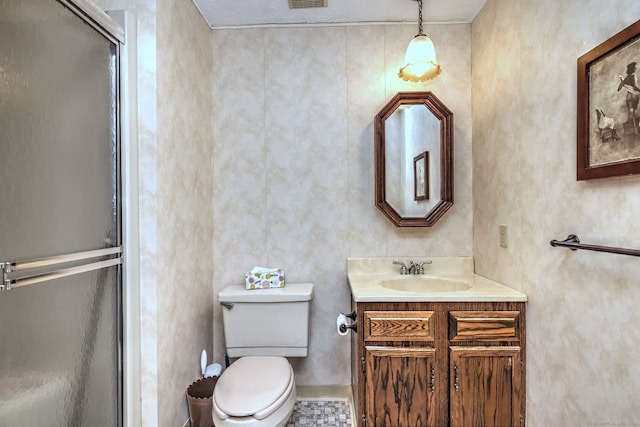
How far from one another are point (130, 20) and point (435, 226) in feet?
6.18

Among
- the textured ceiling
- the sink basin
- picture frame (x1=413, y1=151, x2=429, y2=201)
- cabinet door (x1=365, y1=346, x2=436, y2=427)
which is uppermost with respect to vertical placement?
the textured ceiling

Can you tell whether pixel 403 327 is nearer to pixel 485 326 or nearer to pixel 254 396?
pixel 485 326

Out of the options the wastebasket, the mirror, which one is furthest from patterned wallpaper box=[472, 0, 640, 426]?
the wastebasket

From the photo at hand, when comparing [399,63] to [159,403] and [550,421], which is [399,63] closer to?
[550,421]

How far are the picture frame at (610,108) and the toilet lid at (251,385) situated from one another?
56.6 inches

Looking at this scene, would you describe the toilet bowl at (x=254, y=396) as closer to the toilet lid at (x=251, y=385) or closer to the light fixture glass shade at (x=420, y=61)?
the toilet lid at (x=251, y=385)

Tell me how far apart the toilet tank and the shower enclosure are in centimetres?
61

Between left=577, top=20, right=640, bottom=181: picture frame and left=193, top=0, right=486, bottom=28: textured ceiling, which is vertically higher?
left=193, top=0, right=486, bottom=28: textured ceiling

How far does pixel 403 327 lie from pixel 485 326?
357 millimetres

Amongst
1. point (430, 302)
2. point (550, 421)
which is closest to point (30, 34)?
point (430, 302)

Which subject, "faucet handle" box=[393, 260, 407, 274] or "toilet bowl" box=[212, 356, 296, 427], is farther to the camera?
"faucet handle" box=[393, 260, 407, 274]

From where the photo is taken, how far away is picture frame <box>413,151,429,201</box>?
→ 6.82 ft

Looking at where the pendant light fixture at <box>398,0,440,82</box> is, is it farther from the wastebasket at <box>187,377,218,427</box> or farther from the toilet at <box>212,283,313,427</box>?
the wastebasket at <box>187,377,218,427</box>

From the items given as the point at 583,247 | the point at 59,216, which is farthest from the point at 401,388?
the point at 59,216
